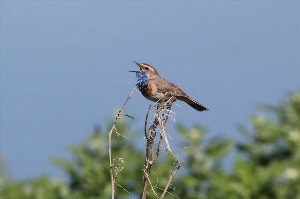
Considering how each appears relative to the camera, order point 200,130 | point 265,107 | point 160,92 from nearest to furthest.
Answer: point 160,92, point 200,130, point 265,107

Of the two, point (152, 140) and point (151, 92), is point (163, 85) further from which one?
point (152, 140)

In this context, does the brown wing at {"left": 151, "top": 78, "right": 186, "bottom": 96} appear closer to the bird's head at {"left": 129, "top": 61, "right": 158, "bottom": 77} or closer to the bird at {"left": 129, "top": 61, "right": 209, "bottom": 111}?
the bird at {"left": 129, "top": 61, "right": 209, "bottom": 111}

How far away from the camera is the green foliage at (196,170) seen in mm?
5910

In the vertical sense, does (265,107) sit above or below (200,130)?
above

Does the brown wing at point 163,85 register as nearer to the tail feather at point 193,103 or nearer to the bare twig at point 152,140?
the tail feather at point 193,103

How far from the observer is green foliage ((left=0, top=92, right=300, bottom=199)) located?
5.91 meters

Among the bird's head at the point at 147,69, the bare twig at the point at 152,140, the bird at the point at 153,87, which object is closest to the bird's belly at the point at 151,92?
the bird at the point at 153,87

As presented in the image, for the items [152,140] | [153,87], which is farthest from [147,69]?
[152,140]

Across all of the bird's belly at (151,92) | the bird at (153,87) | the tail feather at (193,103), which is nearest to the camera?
the bird at (153,87)

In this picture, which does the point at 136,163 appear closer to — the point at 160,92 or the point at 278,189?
the point at 160,92

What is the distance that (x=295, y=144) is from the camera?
6734 millimetres

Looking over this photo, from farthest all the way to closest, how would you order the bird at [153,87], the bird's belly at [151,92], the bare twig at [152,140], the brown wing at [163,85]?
the bird's belly at [151,92] → the bird at [153,87] → the brown wing at [163,85] → the bare twig at [152,140]

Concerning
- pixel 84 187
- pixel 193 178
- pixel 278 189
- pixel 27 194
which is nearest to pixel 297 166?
pixel 278 189

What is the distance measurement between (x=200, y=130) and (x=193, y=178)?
0.49m
